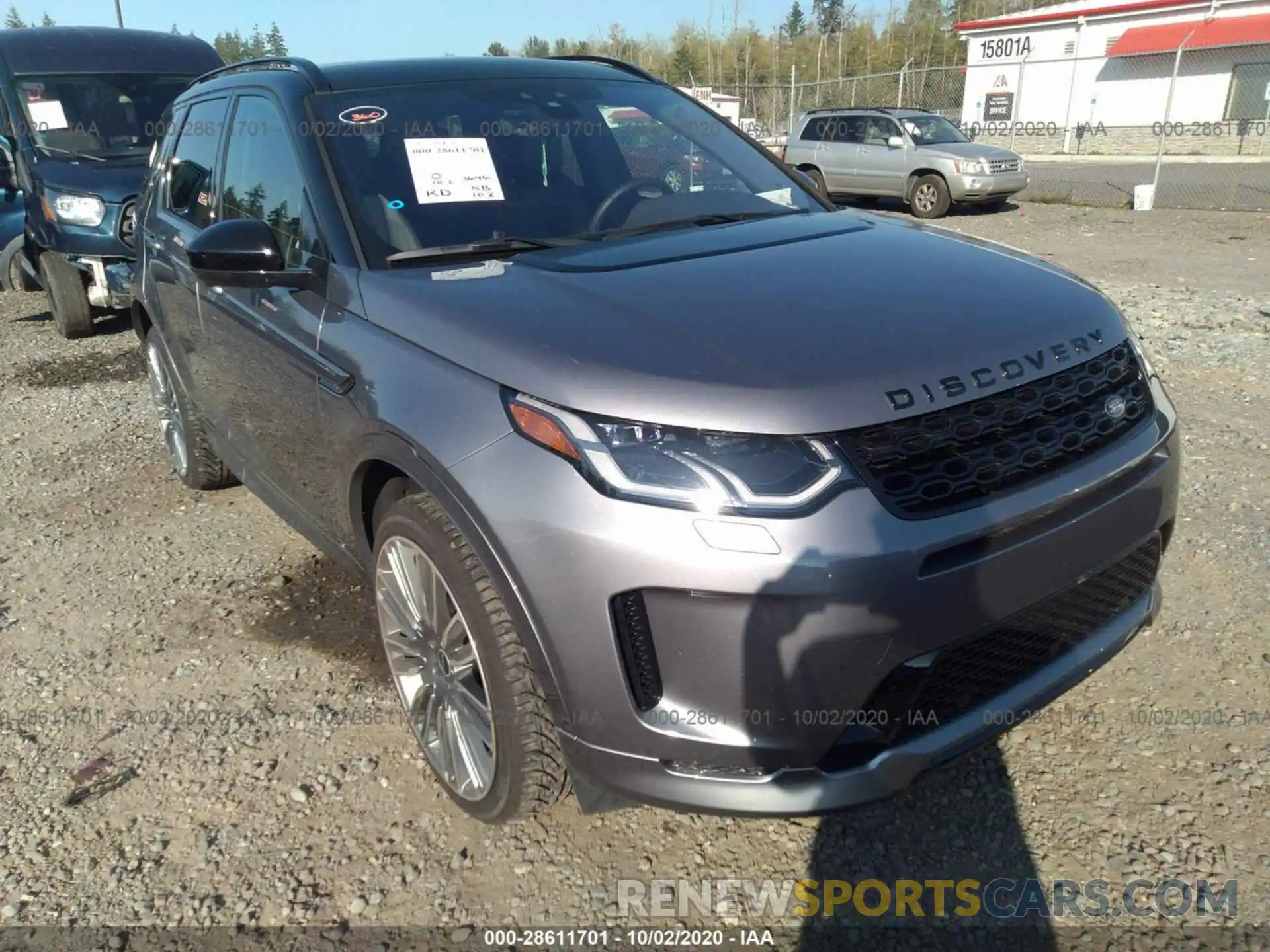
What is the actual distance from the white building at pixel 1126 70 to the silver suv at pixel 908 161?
12.2 m

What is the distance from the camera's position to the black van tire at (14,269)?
338 inches

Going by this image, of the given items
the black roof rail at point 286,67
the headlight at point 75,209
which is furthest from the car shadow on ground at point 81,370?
the black roof rail at point 286,67

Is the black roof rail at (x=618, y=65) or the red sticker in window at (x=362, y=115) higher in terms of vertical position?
the black roof rail at (x=618, y=65)

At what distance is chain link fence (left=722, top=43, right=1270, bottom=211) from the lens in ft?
80.5

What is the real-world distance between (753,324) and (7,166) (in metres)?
8.50

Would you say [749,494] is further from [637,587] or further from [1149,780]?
[1149,780]

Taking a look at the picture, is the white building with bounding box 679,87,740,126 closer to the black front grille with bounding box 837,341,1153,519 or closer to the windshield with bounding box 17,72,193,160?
the windshield with bounding box 17,72,193,160

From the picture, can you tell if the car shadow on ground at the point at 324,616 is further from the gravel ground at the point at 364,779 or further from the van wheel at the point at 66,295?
the van wheel at the point at 66,295

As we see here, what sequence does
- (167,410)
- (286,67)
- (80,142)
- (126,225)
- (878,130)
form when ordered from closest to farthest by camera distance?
(286,67), (167,410), (126,225), (80,142), (878,130)

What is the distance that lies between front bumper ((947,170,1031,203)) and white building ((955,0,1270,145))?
13.0m

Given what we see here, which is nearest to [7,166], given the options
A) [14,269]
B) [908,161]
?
[14,269]

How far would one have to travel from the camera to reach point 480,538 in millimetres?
1964

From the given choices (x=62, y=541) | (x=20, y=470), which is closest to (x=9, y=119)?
(x=20, y=470)

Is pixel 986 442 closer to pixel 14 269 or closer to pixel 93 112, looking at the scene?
pixel 93 112
